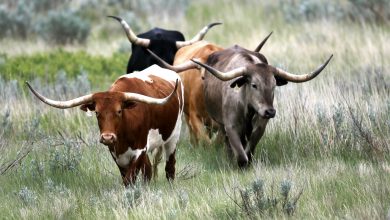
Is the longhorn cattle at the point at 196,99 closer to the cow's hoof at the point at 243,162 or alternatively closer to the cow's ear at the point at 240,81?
the cow's hoof at the point at 243,162

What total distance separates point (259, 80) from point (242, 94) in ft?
1.71

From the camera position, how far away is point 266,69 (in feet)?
32.2

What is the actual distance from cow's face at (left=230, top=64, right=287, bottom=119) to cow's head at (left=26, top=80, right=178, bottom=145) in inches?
54.7

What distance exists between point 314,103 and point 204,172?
96.1 inches

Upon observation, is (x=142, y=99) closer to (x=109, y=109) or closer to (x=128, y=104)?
(x=128, y=104)

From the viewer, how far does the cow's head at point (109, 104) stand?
8.34m

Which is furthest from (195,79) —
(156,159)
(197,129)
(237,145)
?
(156,159)

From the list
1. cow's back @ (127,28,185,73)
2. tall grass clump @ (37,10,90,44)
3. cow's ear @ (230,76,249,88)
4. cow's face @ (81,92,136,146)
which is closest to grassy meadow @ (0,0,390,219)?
cow's face @ (81,92,136,146)

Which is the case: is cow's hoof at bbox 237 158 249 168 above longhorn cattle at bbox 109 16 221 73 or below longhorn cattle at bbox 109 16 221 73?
below

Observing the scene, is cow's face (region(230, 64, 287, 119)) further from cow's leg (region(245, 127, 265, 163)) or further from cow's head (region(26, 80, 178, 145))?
cow's head (region(26, 80, 178, 145))

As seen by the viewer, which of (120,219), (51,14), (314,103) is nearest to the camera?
(120,219)

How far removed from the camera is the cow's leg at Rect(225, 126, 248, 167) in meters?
10.0

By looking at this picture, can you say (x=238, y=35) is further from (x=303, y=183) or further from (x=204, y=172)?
(x=303, y=183)

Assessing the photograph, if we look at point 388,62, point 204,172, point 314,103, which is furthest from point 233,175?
point 388,62
